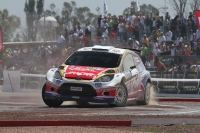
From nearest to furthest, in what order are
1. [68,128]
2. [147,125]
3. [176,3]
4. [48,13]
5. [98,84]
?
1. [68,128]
2. [147,125]
3. [98,84]
4. [176,3]
5. [48,13]

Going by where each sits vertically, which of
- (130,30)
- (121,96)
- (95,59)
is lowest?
(121,96)

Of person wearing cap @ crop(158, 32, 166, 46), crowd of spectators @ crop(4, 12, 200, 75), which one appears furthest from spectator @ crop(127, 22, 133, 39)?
person wearing cap @ crop(158, 32, 166, 46)

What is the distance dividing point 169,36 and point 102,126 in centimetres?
2197

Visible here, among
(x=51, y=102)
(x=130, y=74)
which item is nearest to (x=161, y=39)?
(x=130, y=74)

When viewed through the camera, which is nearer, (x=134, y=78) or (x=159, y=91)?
(x=134, y=78)

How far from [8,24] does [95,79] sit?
8001 centimetres

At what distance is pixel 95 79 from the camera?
14.4m

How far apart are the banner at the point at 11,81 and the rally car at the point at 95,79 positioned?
40.1 ft

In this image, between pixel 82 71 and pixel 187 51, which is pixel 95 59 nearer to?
pixel 82 71

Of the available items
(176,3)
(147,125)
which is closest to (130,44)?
(147,125)

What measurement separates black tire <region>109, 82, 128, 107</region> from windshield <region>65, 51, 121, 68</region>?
74cm

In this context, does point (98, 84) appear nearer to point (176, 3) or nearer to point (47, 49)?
point (47, 49)

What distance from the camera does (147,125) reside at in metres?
10.2

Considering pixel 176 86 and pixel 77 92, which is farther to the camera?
pixel 176 86
